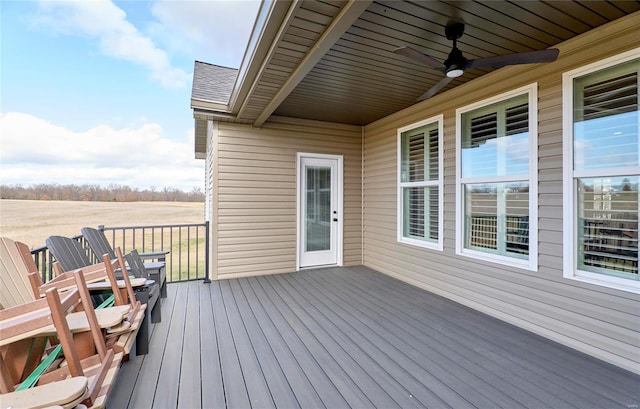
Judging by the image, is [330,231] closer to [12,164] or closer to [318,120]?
[318,120]

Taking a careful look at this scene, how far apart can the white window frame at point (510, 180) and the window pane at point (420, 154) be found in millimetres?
461

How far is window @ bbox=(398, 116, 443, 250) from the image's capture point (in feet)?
13.3

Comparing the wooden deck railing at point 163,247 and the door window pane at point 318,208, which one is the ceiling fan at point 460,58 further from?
the wooden deck railing at point 163,247

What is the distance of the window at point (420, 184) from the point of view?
13.3 ft

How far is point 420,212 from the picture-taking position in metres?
4.38

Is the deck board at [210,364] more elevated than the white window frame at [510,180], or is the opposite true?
the white window frame at [510,180]

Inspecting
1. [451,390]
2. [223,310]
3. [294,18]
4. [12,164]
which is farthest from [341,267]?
[12,164]

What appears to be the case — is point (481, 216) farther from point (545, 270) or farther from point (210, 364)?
point (210, 364)

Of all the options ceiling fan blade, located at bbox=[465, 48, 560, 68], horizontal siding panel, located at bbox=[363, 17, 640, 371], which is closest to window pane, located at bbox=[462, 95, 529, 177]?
horizontal siding panel, located at bbox=[363, 17, 640, 371]

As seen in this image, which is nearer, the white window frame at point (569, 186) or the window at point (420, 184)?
the white window frame at point (569, 186)

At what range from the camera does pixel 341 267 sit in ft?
17.7

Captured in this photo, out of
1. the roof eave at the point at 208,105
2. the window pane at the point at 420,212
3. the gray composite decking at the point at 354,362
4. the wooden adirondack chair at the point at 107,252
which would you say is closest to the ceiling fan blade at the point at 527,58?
the window pane at the point at 420,212

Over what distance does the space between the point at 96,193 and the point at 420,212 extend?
8.66m

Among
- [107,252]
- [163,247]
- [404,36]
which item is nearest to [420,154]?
[404,36]
